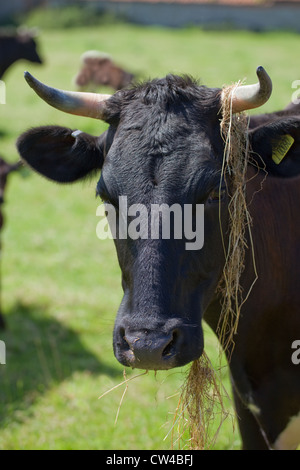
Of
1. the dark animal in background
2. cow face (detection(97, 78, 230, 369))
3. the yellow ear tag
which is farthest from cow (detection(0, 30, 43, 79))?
the yellow ear tag

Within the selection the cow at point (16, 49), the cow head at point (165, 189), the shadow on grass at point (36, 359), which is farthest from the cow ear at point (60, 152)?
the cow at point (16, 49)

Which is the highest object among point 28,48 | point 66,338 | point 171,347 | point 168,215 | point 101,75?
point 28,48

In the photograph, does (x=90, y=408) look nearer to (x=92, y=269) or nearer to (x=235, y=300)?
(x=235, y=300)

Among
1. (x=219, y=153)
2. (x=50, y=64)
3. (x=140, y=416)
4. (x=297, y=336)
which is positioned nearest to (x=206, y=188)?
(x=219, y=153)

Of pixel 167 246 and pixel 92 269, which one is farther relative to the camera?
pixel 92 269

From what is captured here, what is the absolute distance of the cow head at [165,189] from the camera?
9.16 feet

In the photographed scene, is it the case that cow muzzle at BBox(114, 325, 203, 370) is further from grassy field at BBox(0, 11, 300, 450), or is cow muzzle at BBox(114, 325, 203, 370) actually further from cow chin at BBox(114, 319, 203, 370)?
grassy field at BBox(0, 11, 300, 450)

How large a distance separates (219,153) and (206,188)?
0.24 m

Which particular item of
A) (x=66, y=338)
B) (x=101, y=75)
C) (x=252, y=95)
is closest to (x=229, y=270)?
(x=252, y=95)

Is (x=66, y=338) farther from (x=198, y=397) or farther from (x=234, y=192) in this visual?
(x=234, y=192)

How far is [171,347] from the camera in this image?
9.10 feet

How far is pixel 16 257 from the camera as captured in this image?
30.7 ft

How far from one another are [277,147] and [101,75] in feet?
50.8

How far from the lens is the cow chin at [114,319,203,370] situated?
2690 millimetres
